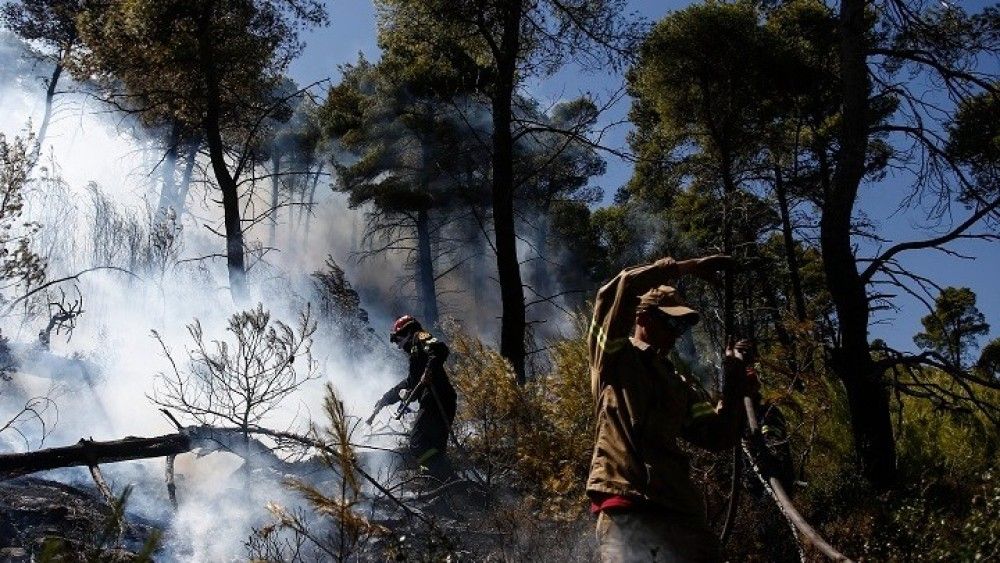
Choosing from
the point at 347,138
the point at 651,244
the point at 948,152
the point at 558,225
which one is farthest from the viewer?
the point at 558,225

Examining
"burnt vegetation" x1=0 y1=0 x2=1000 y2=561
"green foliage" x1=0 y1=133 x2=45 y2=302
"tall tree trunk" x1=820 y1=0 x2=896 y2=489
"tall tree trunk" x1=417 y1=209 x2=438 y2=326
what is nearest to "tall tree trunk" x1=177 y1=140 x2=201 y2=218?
"burnt vegetation" x1=0 y1=0 x2=1000 y2=561

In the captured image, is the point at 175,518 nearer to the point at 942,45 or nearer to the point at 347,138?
the point at 942,45

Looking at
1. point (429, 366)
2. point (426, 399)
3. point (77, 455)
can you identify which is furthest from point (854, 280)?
point (77, 455)

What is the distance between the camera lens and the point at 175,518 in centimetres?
836

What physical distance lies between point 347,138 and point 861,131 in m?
18.8

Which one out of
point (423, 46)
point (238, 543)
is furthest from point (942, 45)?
point (238, 543)

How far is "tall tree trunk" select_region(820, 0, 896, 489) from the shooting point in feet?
27.0

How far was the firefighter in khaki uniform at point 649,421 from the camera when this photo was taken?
144 inches

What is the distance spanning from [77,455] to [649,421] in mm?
5964

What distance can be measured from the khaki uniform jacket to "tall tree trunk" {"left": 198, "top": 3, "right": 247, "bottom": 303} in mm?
10367

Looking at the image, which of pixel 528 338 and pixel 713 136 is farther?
pixel 713 136

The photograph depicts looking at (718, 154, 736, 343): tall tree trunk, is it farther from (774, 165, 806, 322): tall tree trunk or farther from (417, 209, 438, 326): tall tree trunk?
(417, 209, 438, 326): tall tree trunk

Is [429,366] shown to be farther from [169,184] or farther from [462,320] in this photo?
[169,184]

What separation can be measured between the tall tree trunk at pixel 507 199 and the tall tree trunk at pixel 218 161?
4434mm
